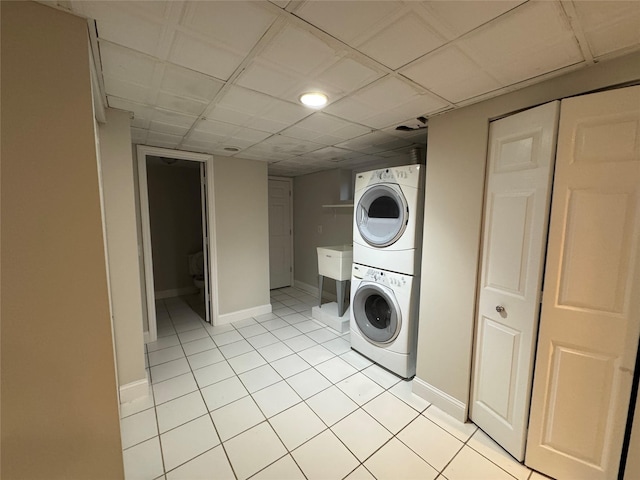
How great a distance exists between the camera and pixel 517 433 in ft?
4.90

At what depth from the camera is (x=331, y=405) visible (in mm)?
1949

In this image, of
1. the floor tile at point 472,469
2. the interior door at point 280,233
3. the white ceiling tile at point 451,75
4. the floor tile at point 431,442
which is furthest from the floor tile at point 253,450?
the interior door at point 280,233

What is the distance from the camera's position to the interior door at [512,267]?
1362 mm

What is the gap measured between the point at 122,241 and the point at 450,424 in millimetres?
2723

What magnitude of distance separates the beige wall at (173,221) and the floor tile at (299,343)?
8.85 ft

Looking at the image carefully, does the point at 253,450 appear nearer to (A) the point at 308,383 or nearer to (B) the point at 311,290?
(A) the point at 308,383

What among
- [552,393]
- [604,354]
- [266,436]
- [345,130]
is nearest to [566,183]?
[604,354]

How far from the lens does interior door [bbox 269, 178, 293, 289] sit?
15.6 feet

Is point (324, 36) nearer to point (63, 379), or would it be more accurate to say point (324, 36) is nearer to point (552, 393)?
point (63, 379)

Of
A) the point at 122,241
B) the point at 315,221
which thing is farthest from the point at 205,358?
the point at 315,221

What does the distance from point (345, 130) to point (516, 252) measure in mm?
Result: 1514

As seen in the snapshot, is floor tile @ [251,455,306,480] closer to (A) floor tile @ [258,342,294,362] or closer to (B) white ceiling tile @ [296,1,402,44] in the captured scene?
(A) floor tile @ [258,342,294,362]

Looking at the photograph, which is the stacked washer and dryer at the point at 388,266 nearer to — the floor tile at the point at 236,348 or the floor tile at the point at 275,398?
the floor tile at the point at 275,398

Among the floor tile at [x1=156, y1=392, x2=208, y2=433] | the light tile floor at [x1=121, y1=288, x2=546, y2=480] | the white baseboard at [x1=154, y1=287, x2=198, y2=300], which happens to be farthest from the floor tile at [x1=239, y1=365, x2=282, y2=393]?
the white baseboard at [x1=154, y1=287, x2=198, y2=300]
